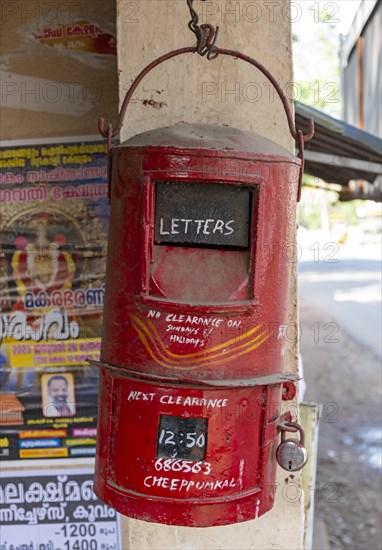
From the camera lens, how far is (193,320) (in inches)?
69.1

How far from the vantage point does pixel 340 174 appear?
4.52 m

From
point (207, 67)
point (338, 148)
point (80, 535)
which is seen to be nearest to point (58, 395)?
point (80, 535)

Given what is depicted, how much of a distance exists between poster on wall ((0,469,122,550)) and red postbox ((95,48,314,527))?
1.29 metres

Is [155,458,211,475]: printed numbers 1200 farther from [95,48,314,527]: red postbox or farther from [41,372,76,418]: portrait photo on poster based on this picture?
[41,372,76,418]: portrait photo on poster

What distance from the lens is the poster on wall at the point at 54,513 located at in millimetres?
3062

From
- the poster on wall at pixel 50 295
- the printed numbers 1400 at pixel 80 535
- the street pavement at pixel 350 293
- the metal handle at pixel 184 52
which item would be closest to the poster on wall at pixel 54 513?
the printed numbers 1400 at pixel 80 535

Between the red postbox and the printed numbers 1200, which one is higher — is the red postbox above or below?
above

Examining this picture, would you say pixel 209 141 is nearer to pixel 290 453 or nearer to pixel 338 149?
pixel 290 453

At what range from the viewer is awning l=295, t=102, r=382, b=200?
355 centimetres

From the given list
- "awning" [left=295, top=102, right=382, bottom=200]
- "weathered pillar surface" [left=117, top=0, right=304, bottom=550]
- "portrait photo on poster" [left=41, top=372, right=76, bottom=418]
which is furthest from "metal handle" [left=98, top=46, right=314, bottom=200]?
"portrait photo on poster" [left=41, top=372, right=76, bottom=418]

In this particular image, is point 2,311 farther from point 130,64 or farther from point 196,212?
point 196,212

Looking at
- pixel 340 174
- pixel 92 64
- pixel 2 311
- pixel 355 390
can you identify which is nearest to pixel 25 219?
pixel 2 311

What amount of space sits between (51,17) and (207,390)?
216 cm

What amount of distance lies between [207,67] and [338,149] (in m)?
1.83
